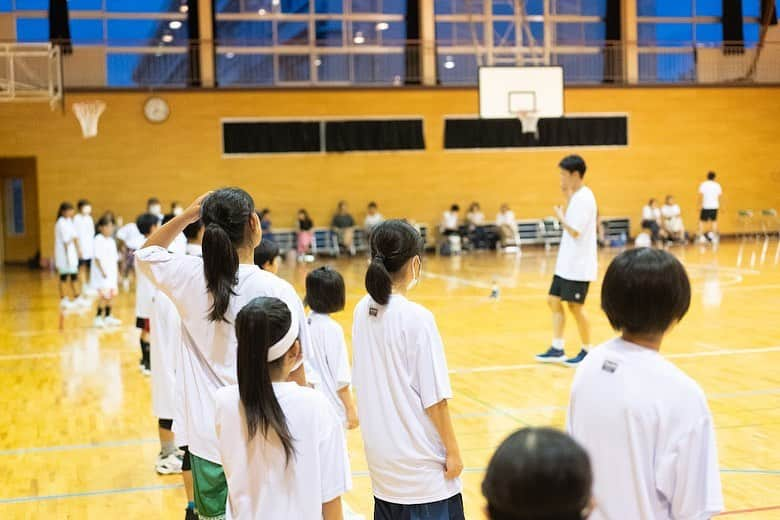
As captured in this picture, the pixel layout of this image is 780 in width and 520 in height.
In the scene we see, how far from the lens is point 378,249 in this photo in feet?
11.0

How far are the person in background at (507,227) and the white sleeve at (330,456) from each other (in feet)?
72.9

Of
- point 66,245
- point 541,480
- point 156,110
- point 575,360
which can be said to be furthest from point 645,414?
point 156,110

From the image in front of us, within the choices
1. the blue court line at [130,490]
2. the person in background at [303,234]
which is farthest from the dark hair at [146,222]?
the person in background at [303,234]

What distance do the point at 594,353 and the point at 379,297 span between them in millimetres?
1047

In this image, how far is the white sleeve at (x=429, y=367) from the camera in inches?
125

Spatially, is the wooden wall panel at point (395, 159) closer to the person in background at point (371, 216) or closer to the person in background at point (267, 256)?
the person in background at point (371, 216)

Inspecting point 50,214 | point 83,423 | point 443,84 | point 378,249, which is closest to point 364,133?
point 443,84

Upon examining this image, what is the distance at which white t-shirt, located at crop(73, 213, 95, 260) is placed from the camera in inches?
582

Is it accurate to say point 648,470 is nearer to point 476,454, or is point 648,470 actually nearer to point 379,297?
point 379,297

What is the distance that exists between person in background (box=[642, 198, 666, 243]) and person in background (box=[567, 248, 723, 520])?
23.2 metres

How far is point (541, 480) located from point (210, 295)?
1.88m

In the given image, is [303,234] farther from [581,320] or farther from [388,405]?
[388,405]

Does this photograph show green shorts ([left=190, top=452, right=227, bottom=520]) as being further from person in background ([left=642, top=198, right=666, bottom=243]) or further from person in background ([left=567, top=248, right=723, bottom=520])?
person in background ([left=642, top=198, right=666, bottom=243])

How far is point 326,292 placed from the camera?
4.45 meters
